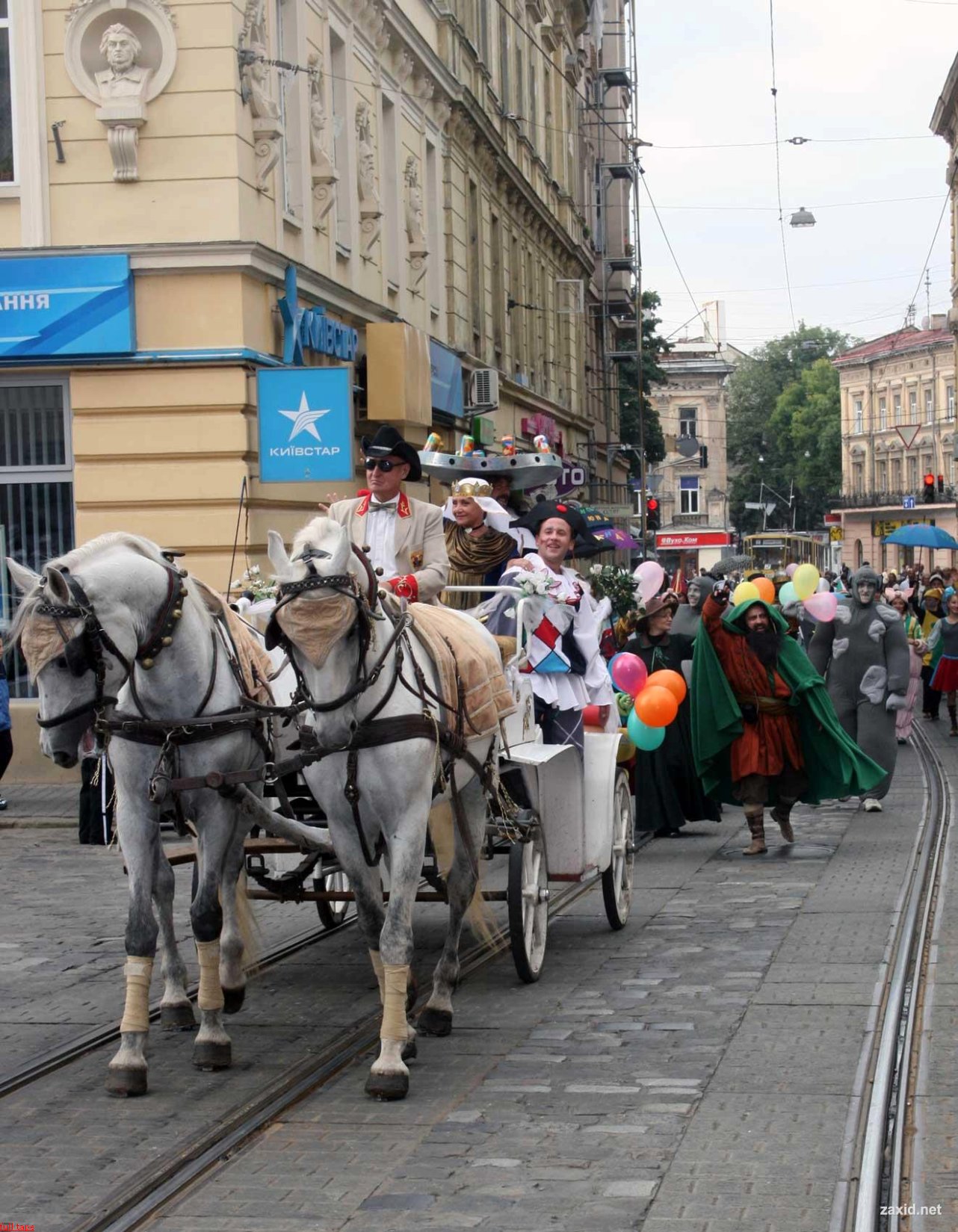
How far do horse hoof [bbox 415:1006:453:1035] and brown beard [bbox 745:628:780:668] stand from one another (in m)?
6.32

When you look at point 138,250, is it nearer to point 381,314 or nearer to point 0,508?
point 0,508

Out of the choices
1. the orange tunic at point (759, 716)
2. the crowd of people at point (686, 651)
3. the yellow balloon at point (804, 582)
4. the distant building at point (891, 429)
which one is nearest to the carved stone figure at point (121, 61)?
the crowd of people at point (686, 651)

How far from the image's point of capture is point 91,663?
6301 mm

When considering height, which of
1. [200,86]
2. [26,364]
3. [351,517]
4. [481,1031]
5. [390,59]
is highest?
[390,59]

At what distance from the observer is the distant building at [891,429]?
95.3 m

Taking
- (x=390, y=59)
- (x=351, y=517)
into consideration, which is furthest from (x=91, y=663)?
(x=390, y=59)

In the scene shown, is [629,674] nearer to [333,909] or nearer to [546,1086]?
[333,909]

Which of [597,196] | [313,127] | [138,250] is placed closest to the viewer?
[138,250]

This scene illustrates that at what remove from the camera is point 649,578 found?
13391 millimetres

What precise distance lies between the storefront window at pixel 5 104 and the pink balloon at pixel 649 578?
7896 millimetres

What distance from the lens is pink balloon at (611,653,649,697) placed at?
11570 mm

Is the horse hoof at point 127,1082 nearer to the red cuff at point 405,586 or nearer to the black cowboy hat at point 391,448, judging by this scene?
the red cuff at point 405,586

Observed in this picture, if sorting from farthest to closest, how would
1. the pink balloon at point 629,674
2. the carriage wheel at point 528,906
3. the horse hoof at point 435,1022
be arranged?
the pink balloon at point 629,674 < the carriage wheel at point 528,906 < the horse hoof at point 435,1022

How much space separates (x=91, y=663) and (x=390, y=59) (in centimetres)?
1983
